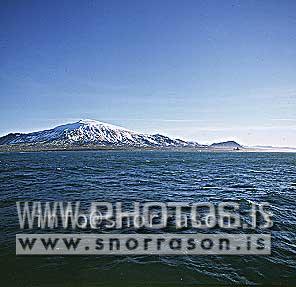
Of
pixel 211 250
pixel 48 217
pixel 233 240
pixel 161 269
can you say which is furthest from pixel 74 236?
pixel 233 240

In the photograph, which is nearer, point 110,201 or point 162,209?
point 162,209

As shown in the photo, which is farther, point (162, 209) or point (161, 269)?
point (162, 209)

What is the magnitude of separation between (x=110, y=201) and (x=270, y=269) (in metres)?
13.4

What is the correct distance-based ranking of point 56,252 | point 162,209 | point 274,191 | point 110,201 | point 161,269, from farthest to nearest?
point 274,191, point 110,201, point 162,209, point 56,252, point 161,269

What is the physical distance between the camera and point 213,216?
16.7m

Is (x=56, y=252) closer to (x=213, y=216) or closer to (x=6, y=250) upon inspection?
(x=6, y=250)

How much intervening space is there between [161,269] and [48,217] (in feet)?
30.2

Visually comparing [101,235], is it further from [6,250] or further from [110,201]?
[110,201]

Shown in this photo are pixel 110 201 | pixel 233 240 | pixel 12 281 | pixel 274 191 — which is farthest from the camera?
pixel 274 191

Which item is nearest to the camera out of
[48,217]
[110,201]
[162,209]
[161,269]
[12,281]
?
[12,281]

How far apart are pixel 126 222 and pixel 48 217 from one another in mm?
5128

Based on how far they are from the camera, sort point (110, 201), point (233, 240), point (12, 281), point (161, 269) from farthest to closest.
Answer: point (110, 201), point (233, 240), point (161, 269), point (12, 281)

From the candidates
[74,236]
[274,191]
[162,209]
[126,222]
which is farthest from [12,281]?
[274,191]

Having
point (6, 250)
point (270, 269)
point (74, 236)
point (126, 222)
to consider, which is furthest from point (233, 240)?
point (6, 250)
